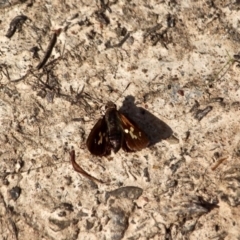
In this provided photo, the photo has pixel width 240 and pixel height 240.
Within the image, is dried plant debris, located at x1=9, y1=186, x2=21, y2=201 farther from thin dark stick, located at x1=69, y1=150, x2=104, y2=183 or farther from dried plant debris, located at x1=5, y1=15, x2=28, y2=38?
dried plant debris, located at x1=5, y1=15, x2=28, y2=38

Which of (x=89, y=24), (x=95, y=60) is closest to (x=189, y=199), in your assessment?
(x=95, y=60)

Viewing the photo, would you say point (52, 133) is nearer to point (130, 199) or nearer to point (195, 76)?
point (130, 199)

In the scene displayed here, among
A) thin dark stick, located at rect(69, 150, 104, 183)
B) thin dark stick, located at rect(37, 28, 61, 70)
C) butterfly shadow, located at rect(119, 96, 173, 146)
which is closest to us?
thin dark stick, located at rect(69, 150, 104, 183)

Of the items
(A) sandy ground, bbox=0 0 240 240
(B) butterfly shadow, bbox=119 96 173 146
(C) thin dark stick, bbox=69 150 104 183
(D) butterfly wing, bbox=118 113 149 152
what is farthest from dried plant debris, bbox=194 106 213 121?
(C) thin dark stick, bbox=69 150 104 183

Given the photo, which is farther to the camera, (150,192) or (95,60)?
(95,60)

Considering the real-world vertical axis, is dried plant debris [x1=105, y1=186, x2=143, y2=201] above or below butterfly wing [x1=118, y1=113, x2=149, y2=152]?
below

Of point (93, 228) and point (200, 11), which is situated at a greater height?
point (200, 11)

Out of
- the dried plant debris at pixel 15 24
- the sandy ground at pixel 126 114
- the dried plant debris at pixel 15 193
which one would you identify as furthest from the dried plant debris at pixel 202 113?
the dried plant debris at pixel 15 24

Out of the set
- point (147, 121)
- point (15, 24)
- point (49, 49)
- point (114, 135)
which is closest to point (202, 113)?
point (147, 121)

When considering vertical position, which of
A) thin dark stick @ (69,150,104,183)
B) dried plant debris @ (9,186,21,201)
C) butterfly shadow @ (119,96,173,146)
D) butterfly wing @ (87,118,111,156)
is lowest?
dried plant debris @ (9,186,21,201)
